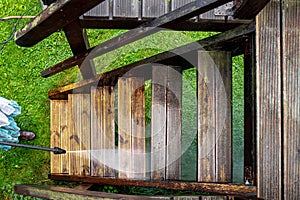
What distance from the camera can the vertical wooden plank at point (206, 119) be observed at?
2.78 metres

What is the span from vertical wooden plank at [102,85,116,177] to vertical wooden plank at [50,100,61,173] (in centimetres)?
59

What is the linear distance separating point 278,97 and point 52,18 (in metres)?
1.09

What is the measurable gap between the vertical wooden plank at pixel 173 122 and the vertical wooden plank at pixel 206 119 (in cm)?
32

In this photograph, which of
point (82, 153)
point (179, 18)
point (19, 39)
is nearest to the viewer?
point (19, 39)

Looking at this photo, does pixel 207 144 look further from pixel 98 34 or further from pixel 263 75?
pixel 98 34

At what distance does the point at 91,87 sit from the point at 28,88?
1.09 metres

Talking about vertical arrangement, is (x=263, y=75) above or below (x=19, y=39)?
below

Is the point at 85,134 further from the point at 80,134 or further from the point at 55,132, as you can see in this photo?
the point at 55,132

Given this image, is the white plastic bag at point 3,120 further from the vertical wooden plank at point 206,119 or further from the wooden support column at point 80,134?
the vertical wooden plank at point 206,119

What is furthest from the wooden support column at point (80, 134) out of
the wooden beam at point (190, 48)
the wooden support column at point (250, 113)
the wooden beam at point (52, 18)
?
the wooden beam at point (52, 18)

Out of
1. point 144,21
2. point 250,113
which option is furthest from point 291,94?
point 144,21

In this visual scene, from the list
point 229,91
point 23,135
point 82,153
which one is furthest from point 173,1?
point 23,135

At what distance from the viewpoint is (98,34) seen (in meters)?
4.46

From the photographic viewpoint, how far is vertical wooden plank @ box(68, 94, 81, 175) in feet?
12.5
